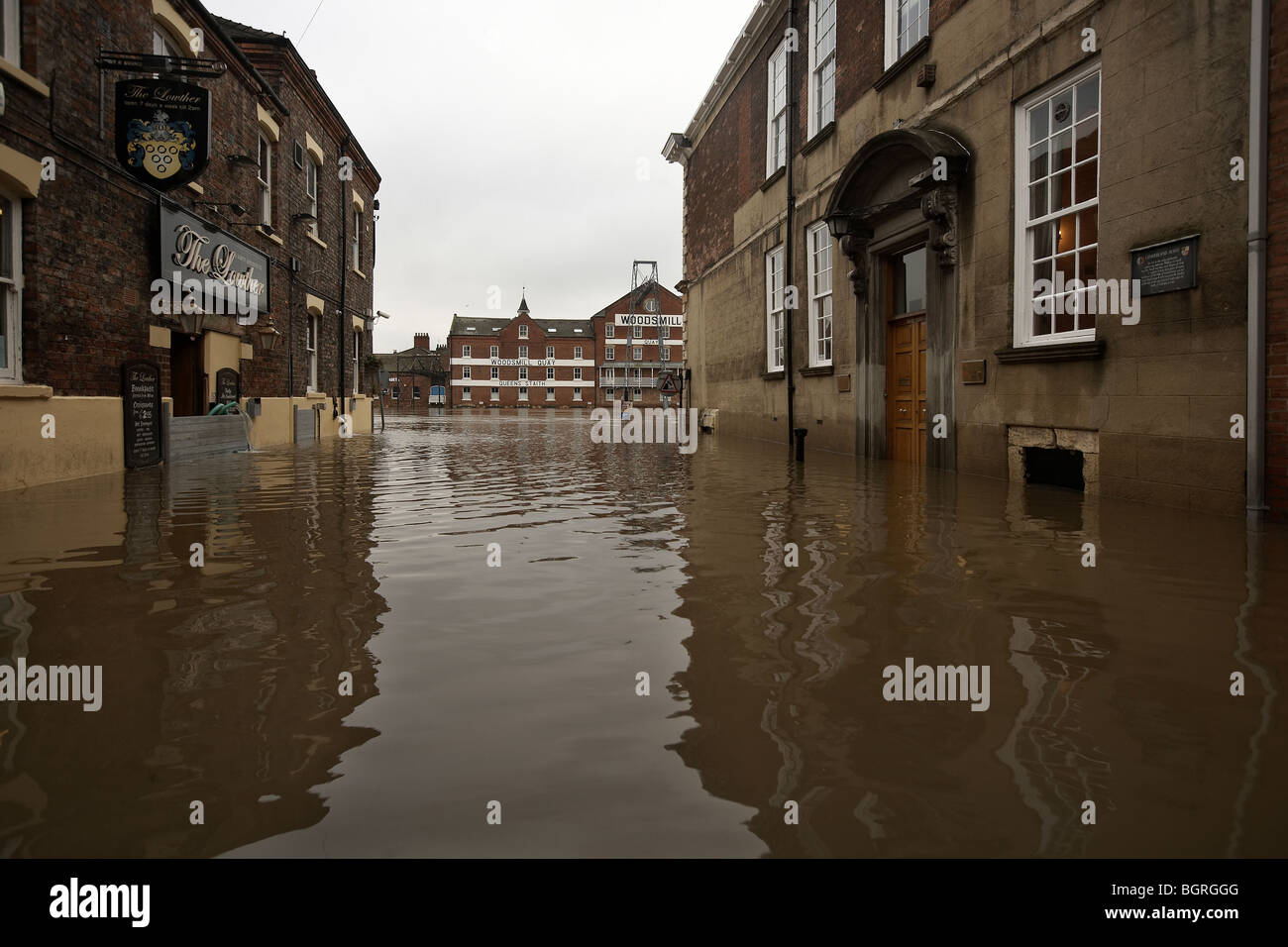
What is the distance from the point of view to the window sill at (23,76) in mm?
8391

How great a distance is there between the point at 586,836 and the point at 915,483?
26.6 feet

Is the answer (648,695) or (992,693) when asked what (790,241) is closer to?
(992,693)

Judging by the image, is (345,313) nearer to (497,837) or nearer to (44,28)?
(44,28)

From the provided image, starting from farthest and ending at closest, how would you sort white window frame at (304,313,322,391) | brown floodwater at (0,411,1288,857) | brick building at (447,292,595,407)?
brick building at (447,292,595,407)
white window frame at (304,313,322,391)
brown floodwater at (0,411,1288,857)

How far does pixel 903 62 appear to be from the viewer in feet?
37.5

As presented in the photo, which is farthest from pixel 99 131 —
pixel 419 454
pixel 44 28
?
pixel 419 454

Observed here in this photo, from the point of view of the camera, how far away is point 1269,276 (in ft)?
19.6

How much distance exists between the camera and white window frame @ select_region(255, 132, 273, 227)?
16422mm

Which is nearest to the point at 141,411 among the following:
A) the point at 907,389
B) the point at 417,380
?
the point at 907,389

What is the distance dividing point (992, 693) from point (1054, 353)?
21.1ft

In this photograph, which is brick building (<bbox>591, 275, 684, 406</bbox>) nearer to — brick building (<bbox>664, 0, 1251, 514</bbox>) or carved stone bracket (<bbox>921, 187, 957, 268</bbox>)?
brick building (<bbox>664, 0, 1251, 514</bbox>)

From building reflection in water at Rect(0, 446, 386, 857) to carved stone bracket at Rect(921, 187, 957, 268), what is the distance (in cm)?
756

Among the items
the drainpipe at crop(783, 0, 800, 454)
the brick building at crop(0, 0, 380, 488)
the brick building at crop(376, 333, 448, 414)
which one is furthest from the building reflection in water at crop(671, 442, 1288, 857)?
the brick building at crop(376, 333, 448, 414)
